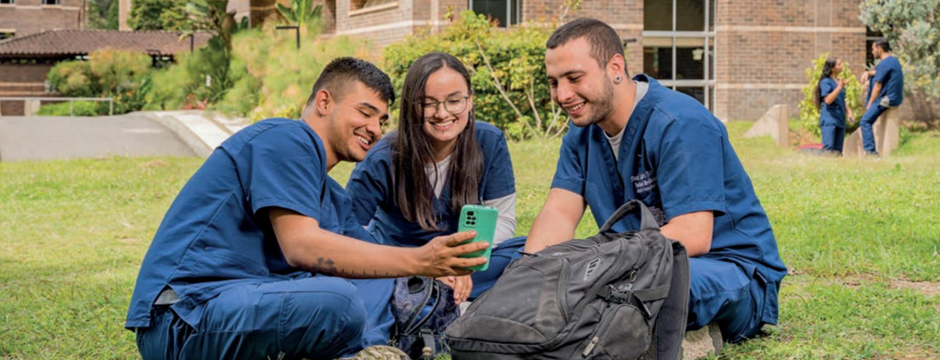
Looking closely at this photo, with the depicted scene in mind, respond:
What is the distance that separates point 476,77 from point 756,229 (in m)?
13.6

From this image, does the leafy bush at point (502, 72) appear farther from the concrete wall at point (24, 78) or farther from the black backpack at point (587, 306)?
the concrete wall at point (24, 78)

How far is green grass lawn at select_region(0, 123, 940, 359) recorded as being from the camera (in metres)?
4.83

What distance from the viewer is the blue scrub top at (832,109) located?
51.4 feet

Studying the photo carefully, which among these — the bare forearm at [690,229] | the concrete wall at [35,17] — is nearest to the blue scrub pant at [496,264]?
the bare forearm at [690,229]

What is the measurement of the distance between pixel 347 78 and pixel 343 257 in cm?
80

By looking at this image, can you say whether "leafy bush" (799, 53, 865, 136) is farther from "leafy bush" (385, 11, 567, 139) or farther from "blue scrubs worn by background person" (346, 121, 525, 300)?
"blue scrubs worn by background person" (346, 121, 525, 300)

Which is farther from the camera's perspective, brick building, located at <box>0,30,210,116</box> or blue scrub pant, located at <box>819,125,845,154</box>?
brick building, located at <box>0,30,210,116</box>

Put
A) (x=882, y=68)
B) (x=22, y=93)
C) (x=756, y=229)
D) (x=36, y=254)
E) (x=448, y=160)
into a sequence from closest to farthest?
(x=756, y=229)
(x=448, y=160)
(x=36, y=254)
(x=882, y=68)
(x=22, y=93)

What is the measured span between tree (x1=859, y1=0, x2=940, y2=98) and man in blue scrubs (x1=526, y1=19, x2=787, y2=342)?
658 inches

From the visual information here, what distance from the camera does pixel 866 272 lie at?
6.21 meters

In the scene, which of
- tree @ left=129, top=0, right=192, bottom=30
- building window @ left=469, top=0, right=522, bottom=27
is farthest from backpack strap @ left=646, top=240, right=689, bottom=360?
tree @ left=129, top=0, right=192, bottom=30

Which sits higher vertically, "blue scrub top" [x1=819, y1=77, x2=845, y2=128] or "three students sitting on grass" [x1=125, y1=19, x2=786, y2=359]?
"blue scrub top" [x1=819, y1=77, x2=845, y2=128]

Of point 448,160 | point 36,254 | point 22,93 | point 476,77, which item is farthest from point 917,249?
point 22,93

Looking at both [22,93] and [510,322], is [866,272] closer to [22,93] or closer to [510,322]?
[510,322]
